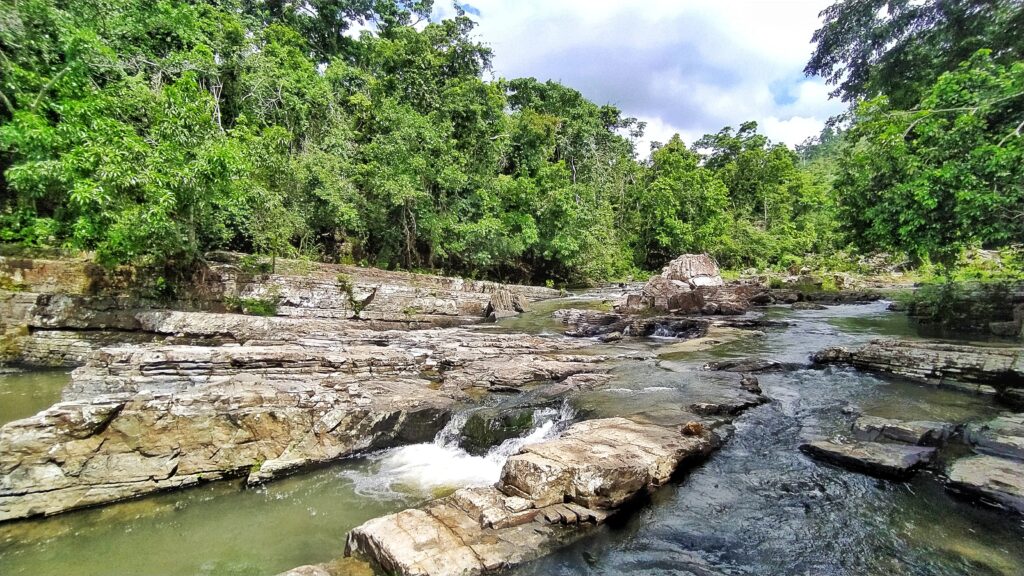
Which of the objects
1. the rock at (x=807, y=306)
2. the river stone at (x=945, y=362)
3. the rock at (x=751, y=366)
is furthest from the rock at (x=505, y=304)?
the rock at (x=807, y=306)

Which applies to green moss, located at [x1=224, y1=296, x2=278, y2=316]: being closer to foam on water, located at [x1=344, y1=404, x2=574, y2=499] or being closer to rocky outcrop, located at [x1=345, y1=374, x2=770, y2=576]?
foam on water, located at [x1=344, y1=404, x2=574, y2=499]

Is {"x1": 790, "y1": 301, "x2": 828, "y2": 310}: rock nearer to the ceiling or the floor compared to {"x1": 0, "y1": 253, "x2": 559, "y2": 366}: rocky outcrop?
nearer to the floor

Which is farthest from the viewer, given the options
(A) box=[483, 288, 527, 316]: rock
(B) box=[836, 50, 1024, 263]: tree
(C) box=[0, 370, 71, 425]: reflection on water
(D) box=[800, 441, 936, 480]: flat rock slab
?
(A) box=[483, 288, 527, 316]: rock

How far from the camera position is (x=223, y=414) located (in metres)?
6.20

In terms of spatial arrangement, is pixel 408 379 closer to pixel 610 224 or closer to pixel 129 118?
pixel 129 118

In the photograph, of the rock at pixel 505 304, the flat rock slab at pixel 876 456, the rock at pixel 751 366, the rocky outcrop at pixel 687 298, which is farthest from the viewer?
the rock at pixel 505 304

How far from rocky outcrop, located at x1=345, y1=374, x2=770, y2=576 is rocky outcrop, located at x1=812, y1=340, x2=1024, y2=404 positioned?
20.4 feet

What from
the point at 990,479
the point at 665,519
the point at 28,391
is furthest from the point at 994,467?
the point at 28,391

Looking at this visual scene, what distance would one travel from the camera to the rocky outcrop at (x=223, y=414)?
530 centimetres

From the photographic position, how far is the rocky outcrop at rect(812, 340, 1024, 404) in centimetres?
745

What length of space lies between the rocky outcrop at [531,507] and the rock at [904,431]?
230cm

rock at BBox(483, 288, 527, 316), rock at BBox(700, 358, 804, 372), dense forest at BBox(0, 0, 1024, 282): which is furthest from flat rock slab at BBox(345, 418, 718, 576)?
rock at BBox(483, 288, 527, 316)

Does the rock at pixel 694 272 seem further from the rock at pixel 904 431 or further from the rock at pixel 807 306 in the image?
the rock at pixel 904 431

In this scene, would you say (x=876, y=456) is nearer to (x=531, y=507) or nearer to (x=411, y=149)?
(x=531, y=507)
